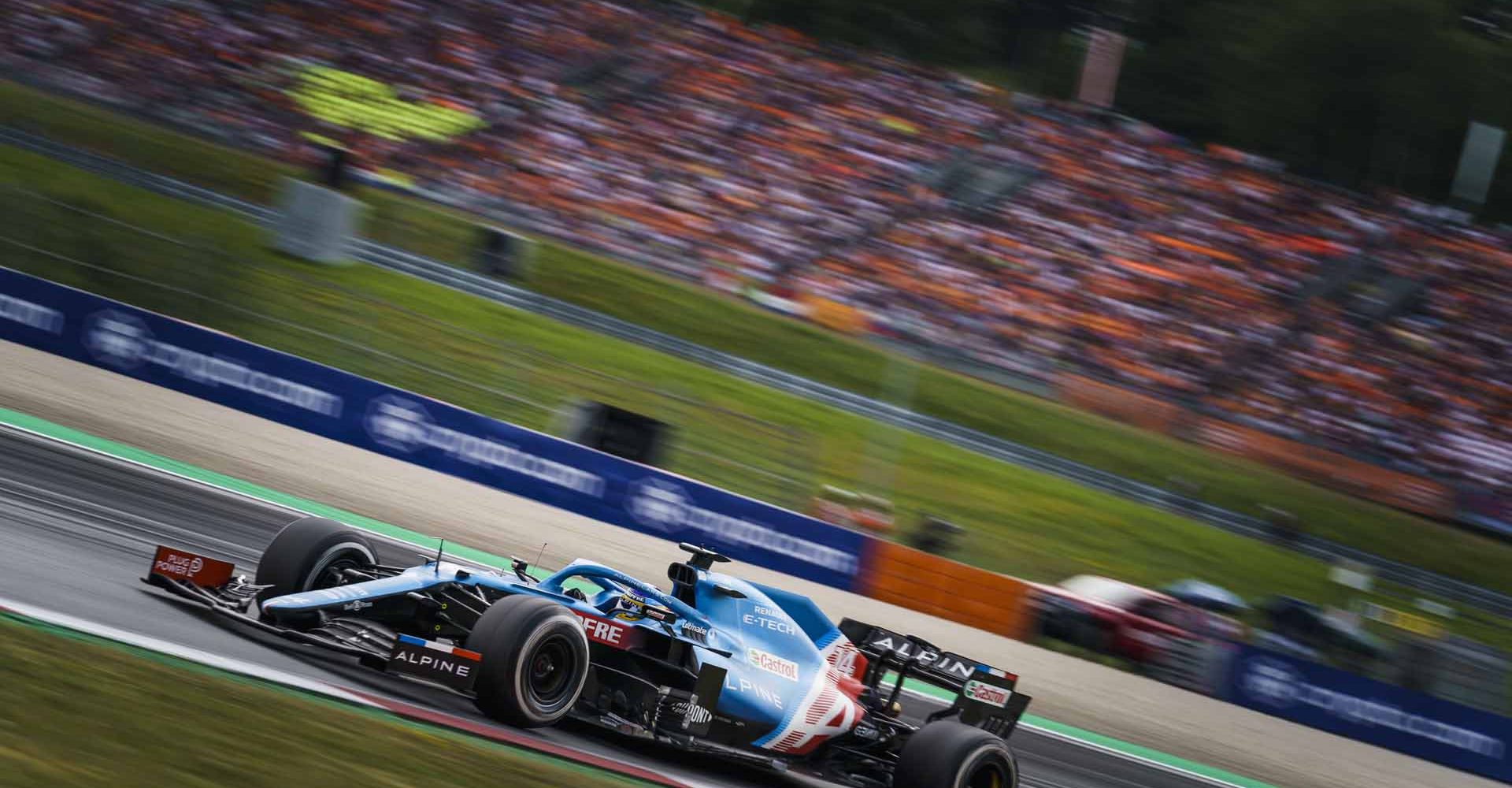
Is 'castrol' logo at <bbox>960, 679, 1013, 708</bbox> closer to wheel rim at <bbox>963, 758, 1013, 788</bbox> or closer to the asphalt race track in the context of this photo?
wheel rim at <bbox>963, 758, 1013, 788</bbox>

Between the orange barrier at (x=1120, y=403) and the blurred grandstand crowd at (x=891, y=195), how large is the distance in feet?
1.11

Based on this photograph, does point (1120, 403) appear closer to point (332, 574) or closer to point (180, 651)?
point (332, 574)

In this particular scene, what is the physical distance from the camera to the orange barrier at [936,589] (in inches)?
571

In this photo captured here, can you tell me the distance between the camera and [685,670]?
7.12 metres

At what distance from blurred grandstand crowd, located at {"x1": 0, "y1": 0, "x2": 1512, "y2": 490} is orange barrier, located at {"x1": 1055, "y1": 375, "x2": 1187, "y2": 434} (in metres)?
0.34

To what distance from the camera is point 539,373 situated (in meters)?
15.2

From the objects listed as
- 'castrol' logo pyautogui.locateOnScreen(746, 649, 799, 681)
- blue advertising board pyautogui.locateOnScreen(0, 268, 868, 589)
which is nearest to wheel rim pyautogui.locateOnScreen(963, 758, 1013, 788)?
'castrol' logo pyautogui.locateOnScreen(746, 649, 799, 681)

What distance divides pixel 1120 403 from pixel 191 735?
17.8 metres

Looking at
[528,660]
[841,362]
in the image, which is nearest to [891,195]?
[841,362]

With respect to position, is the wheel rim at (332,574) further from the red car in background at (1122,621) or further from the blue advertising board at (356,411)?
the red car in background at (1122,621)

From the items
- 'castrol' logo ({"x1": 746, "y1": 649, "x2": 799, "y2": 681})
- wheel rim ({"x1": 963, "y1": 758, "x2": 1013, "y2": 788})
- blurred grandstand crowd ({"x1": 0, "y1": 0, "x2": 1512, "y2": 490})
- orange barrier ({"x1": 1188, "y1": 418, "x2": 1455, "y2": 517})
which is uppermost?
blurred grandstand crowd ({"x1": 0, "y1": 0, "x2": 1512, "y2": 490})

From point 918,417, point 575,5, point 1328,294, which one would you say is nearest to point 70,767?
point 918,417

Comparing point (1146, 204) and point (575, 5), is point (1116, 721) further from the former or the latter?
point (575, 5)

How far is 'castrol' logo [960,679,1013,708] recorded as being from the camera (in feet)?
25.7
